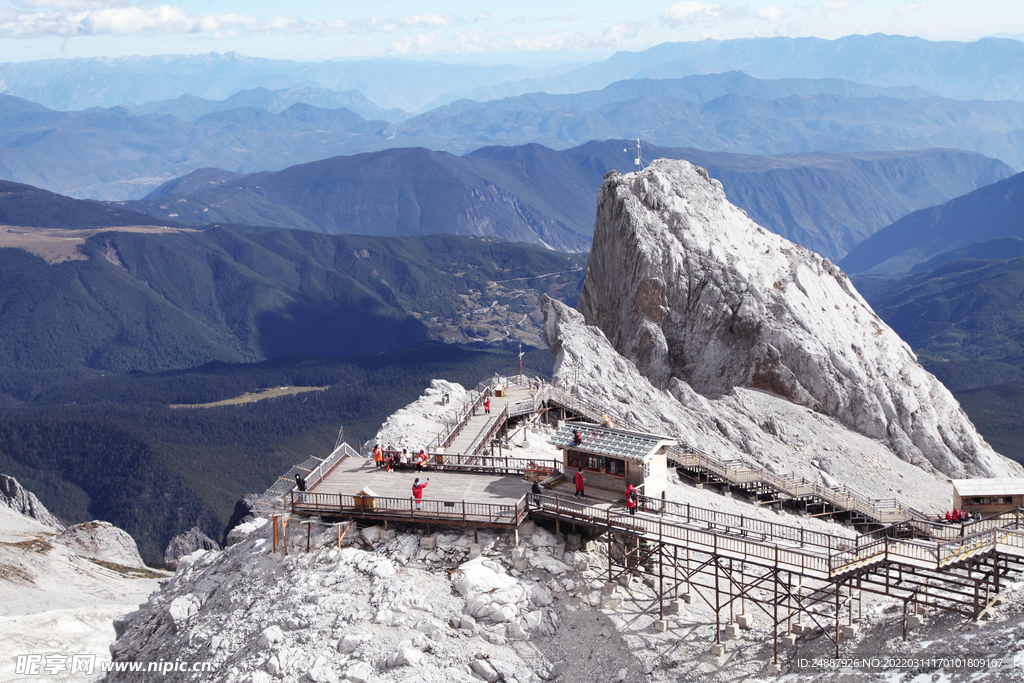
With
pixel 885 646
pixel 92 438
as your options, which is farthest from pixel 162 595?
pixel 92 438

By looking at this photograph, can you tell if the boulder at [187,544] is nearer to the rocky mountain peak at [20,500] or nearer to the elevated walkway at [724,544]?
the rocky mountain peak at [20,500]

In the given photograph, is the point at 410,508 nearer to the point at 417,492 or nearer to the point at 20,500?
the point at 417,492

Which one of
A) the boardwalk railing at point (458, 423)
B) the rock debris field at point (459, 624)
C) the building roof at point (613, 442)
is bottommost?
the rock debris field at point (459, 624)

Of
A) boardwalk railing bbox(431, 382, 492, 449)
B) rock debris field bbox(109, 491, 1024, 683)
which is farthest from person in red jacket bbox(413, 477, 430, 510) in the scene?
boardwalk railing bbox(431, 382, 492, 449)

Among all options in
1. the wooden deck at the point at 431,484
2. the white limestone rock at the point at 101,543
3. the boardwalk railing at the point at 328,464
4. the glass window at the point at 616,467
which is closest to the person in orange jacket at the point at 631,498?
the glass window at the point at 616,467

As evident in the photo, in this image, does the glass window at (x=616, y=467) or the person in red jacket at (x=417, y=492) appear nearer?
the person in red jacket at (x=417, y=492)

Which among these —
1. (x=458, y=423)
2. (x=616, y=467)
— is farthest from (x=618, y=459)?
(x=458, y=423)

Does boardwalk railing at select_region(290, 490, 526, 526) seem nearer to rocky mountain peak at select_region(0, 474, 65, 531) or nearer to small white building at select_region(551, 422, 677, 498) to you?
small white building at select_region(551, 422, 677, 498)
